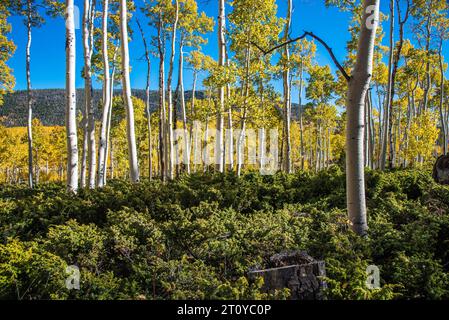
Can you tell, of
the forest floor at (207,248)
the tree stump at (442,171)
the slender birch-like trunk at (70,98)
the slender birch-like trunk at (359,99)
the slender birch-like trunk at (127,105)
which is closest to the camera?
the forest floor at (207,248)

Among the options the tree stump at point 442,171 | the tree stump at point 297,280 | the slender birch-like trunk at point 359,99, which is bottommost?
the tree stump at point 297,280

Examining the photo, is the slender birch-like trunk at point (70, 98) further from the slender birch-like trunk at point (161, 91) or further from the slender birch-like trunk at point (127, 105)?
the slender birch-like trunk at point (161, 91)

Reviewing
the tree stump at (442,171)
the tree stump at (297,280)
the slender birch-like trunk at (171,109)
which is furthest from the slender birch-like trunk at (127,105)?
the tree stump at (442,171)

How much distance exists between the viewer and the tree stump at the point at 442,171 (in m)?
8.57

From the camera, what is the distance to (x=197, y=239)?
4.38 meters

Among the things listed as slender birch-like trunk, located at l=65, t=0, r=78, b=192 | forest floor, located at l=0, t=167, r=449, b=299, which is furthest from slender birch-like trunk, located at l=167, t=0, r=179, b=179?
forest floor, located at l=0, t=167, r=449, b=299

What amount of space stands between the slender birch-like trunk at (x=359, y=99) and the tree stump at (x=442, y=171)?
605cm

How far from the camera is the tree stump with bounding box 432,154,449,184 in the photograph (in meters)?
8.57

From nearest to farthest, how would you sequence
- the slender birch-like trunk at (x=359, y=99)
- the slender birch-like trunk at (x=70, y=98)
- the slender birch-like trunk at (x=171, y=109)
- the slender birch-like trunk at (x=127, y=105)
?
1. the slender birch-like trunk at (x=359, y=99)
2. the slender birch-like trunk at (x=70, y=98)
3. the slender birch-like trunk at (x=127, y=105)
4. the slender birch-like trunk at (x=171, y=109)

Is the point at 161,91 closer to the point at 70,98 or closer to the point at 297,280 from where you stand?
the point at 70,98

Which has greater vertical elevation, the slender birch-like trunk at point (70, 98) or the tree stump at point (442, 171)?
the slender birch-like trunk at point (70, 98)

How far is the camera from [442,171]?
8.70m

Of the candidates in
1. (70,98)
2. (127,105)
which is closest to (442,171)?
(127,105)
